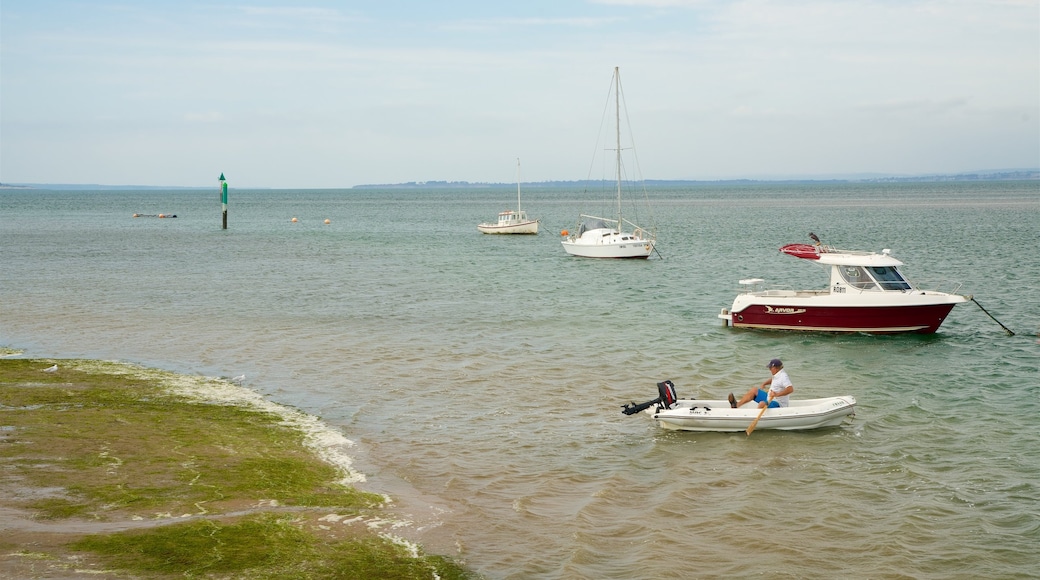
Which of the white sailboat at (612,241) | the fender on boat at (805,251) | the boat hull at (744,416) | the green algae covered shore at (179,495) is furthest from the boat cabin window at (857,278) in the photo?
the white sailboat at (612,241)

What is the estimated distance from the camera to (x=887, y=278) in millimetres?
30156

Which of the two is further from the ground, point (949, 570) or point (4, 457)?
point (4, 457)

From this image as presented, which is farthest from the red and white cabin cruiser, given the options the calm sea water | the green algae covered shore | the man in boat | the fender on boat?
the green algae covered shore

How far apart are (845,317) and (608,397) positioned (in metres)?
12.0

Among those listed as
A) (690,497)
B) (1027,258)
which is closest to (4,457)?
(690,497)

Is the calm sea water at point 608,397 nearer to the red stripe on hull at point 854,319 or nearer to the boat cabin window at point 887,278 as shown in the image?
the red stripe on hull at point 854,319

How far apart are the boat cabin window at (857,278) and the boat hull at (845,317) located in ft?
2.54

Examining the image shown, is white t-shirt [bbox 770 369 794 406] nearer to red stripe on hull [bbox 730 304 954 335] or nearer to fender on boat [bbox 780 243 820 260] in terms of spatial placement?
red stripe on hull [bbox 730 304 954 335]

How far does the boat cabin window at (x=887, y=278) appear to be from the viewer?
30047mm

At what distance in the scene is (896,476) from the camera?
16141 mm

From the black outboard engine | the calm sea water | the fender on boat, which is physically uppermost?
the fender on boat

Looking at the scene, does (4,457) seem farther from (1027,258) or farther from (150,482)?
(1027,258)

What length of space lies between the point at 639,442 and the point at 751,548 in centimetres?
556

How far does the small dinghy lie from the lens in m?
18.6
